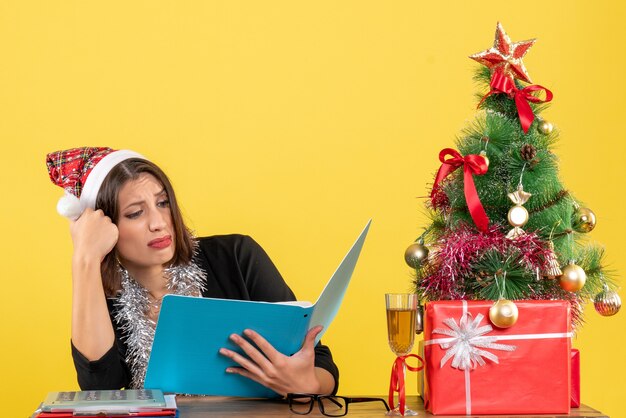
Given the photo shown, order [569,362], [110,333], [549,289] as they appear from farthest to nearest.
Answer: [110,333]
[549,289]
[569,362]

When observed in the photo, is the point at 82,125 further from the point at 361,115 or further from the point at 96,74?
the point at 361,115

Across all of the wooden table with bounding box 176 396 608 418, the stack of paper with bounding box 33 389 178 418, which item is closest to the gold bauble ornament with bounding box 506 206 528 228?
the wooden table with bounding box 176 396 608 418

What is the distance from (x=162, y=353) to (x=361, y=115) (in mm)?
1509

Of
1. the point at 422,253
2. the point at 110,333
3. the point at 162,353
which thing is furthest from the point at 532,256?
the point at 110,333

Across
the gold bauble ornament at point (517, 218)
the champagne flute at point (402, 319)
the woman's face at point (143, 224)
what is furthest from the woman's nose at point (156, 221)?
the gold bauble ornament at point (517, 218)

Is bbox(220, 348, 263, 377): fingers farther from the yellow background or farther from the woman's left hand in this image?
the yellow background

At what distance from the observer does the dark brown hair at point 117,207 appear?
2.17m

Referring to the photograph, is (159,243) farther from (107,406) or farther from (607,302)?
(607,302)

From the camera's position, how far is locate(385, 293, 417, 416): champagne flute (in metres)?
1.59

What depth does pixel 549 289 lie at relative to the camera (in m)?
1.72

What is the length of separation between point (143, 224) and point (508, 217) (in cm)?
91

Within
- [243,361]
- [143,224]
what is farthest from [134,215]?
[243,361]

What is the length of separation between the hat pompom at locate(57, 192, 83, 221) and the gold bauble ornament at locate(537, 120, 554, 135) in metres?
1.08

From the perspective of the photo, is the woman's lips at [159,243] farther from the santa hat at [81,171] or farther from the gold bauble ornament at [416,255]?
the gold bauble ornament at [416,255]
